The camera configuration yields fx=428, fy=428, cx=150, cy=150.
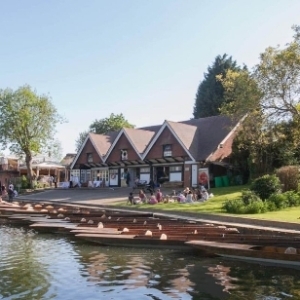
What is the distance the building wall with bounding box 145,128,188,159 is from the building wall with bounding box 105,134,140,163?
3.12 metres

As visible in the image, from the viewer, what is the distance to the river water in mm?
9914

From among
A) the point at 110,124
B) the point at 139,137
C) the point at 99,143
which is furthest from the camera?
the point at 110,124

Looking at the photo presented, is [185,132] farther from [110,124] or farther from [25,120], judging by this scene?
[110,124]

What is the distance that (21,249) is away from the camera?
16.3 metres

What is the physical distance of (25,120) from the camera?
56156 mm

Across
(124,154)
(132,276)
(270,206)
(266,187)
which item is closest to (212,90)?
(124,154)

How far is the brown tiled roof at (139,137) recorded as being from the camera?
4638cm

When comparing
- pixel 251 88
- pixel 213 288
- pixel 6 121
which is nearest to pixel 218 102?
pixel 6 121

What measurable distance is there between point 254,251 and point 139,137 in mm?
35642

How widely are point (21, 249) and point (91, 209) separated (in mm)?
11614

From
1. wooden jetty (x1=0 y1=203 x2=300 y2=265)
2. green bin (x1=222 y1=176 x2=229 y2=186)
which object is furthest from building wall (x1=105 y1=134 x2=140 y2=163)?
wooden jetty (x1=0 y1=203 x2=300 y2=265)

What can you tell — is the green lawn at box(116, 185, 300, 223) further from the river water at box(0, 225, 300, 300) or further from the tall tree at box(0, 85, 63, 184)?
the tall tree at box(0, 85, 63, 184)

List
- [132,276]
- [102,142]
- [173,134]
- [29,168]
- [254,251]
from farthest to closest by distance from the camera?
[29,168] < [102,142] < [173,134] < [254,251] < [132,276]

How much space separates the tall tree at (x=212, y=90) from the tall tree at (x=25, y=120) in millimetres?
21349
